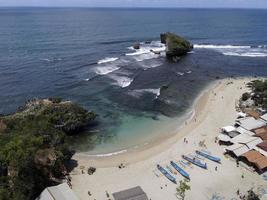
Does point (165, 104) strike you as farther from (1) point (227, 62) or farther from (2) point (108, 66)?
(1) point (227, 62)

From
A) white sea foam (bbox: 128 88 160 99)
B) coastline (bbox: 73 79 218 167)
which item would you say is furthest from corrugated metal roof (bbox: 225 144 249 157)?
white sea foam (bbox: 128 88 160 99)

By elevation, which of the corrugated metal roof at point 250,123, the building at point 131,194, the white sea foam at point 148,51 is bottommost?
the white sea foam at point 148,51

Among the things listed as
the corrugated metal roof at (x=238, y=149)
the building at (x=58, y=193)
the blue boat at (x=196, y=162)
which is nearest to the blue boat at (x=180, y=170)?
the blue boat at (x=196, y=162)

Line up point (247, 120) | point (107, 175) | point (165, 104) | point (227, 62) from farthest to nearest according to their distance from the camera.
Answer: point (227, 62) < point (165, 104) < point (247, 120) < point (107, 175)

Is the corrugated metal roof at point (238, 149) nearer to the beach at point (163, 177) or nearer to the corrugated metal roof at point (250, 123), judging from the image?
the beach at point (163, 177)

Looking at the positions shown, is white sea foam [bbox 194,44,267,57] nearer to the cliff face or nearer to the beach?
the cliff face

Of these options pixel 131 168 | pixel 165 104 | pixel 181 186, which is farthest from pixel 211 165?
pixel 165 104
